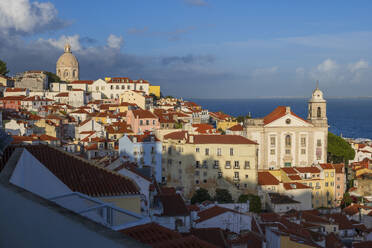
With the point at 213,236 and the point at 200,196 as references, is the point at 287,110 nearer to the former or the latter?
the point at 200,196

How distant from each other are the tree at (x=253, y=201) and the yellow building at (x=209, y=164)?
138 cm

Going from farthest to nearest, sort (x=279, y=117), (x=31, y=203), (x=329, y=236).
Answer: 1. (x=279, y=117)
2. (x=329, y=236)
3. (x=31, y=203)

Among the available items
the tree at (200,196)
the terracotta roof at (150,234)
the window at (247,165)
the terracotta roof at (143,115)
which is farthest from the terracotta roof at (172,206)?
the terracotta roof at (143,115)

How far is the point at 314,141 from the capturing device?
42.9 m

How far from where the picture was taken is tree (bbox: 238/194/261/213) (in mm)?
30859

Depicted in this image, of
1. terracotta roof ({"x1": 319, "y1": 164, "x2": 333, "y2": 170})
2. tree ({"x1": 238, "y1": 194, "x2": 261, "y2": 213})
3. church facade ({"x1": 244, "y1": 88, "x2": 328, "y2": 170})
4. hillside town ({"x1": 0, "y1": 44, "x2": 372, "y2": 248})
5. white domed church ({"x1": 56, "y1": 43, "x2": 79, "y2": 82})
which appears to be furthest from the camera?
white domed church ({"x1": 56, "y1": 43, "x2": 79, "y2": 82})

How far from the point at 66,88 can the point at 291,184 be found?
58650 mm

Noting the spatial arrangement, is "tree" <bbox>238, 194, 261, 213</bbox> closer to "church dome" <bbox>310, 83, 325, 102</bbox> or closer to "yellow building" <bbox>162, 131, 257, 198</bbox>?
"yellow building" <bbox>162, 131, 257, 198</bbox>

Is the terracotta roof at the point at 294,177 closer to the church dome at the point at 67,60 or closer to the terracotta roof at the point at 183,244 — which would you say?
the terracotta roof at the point at 183,244

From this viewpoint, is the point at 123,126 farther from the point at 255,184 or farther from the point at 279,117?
the point at 255,184

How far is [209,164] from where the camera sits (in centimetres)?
3391

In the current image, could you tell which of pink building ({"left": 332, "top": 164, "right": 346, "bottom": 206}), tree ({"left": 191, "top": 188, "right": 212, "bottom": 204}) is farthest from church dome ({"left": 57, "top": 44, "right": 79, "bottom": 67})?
pink building ({"left": 332, "top": 164, "right": 346, "bottom": 206})

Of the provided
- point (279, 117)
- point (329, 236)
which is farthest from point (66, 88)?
point (329, 236)

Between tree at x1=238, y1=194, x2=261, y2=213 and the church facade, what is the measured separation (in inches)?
403
